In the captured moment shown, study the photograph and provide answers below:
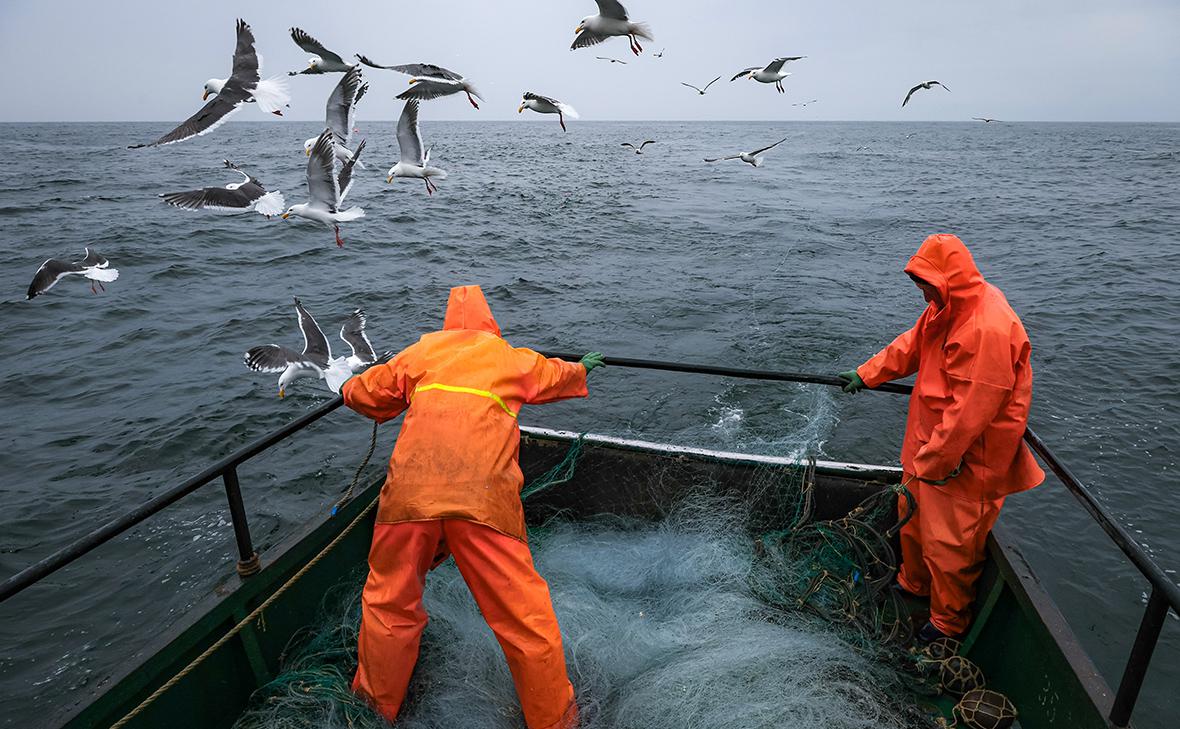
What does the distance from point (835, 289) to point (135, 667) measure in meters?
14.0

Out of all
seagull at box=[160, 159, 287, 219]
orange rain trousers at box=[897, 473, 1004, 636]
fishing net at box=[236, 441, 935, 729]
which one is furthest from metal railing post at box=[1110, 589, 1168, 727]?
seagull at box=[160, 159, 287, 219]

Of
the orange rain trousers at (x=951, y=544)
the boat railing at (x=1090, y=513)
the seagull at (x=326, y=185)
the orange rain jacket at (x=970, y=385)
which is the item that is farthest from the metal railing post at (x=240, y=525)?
the seagull at (x=326, y=185)

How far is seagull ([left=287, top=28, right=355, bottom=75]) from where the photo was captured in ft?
19.9

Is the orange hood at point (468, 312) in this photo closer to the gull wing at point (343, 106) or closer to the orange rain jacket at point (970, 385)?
the orange rain jacket at point (970, 385)

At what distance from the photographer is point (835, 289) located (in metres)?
14.4

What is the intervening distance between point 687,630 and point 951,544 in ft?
4.36

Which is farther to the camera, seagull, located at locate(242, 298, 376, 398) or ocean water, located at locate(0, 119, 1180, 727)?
ocean water, located at locate(0, 119, 1180, 727)

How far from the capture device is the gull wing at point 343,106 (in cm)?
600

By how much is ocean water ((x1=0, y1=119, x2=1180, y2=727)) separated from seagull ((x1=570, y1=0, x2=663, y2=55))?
3.93 m

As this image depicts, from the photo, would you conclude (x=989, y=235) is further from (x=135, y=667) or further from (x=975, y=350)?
(x=135, y=667)

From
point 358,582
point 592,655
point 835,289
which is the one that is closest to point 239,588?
A: point 358,582

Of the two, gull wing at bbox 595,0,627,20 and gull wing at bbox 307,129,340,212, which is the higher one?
gull wing at bbox 595,0,627,20

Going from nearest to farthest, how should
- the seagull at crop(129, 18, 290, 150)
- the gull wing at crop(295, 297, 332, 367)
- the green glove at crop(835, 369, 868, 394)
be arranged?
the green glove at crop(835, 369, 868, 394)
the seagull at crop(129, 18, 290, 150)
the gull wing at crop(295, 297, 332, 367)

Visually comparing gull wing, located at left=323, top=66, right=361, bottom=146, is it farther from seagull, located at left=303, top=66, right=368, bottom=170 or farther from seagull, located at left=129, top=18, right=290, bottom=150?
seagull, located at left=129, top=18, right=290, bottom=150
